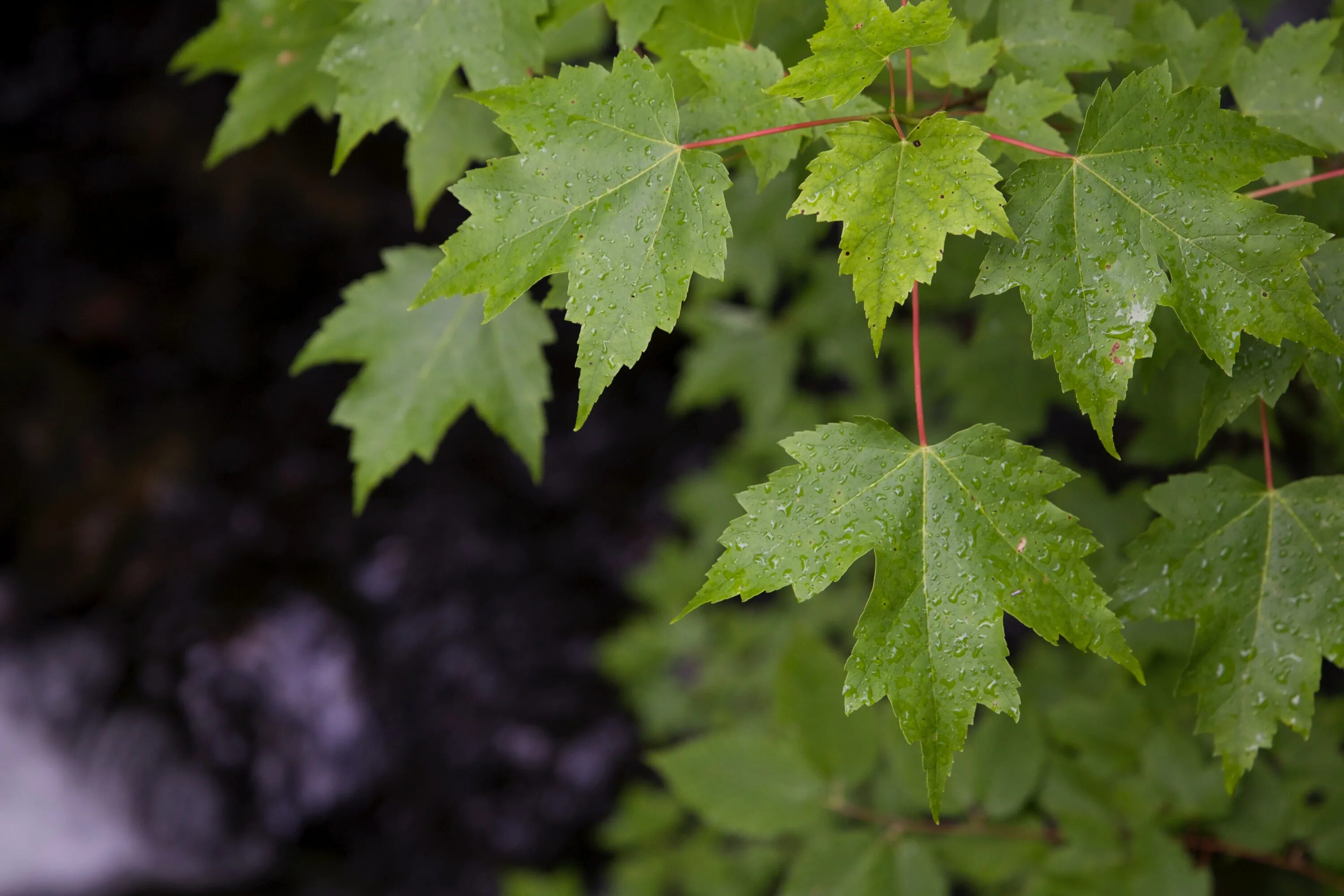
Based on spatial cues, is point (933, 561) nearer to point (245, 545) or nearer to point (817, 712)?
point (817, 712)

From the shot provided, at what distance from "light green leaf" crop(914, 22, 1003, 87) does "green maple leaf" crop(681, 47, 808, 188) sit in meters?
→ 0.19

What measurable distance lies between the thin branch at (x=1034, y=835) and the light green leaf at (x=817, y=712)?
82mm

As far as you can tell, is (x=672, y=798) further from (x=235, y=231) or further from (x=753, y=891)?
(x=235, y=231)

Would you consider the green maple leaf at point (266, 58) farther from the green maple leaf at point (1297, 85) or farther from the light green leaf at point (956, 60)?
the green maple leaf at point (1297, 85)

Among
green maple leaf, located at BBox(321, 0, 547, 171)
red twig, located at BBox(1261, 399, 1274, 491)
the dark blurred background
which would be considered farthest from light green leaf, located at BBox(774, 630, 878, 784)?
the dark blurred background

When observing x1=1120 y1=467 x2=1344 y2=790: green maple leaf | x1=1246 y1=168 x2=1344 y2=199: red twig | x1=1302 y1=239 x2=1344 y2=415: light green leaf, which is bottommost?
x1=1120 y1=467 x2=1344 y2=790: green maple leaf

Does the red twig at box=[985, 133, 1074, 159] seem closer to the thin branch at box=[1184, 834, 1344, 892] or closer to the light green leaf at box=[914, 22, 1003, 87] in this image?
the light green leaf at box=[914, 22, 1003, 87]

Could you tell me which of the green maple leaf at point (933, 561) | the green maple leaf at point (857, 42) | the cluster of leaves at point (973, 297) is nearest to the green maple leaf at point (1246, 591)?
the cluster of leaves at point (973, 297)

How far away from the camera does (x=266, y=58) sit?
5.12 ft

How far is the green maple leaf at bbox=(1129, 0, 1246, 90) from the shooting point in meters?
1.24

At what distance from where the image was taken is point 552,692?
13.2 feet

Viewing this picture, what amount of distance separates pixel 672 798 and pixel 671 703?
0.48 meters

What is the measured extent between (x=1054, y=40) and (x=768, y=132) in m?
0.46

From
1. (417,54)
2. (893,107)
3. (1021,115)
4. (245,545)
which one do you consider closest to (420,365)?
(417,54)
